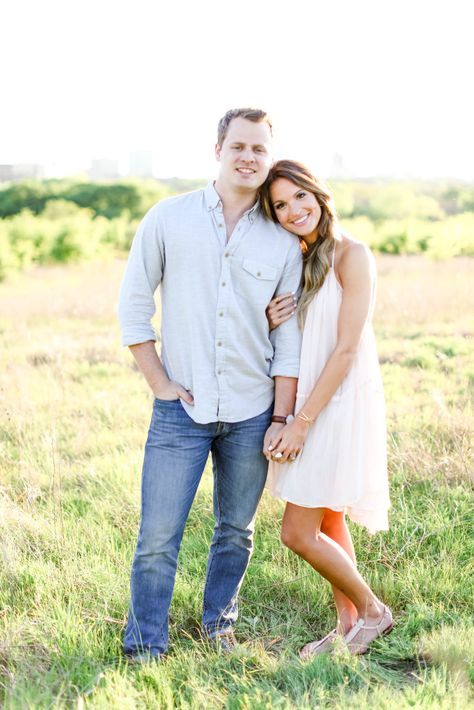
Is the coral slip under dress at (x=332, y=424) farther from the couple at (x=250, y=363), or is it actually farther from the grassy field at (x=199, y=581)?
the grassy field at (x=199, y=581)

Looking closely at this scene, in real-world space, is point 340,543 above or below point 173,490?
below

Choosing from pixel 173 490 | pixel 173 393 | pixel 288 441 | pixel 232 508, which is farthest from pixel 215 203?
pixel 232 508

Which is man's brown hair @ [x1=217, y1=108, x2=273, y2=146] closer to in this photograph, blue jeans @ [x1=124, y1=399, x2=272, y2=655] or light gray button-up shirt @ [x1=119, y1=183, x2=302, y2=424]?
light gray button-up shirt @ [x1=119, y1=183, x2=302, y2=424]

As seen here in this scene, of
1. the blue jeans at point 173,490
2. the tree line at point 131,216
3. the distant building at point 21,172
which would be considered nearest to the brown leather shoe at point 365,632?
the blue jeans at point 173,490

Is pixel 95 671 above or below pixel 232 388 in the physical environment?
below

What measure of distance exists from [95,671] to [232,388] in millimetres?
1257

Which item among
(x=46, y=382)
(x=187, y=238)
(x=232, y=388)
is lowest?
(x=46, y=382)

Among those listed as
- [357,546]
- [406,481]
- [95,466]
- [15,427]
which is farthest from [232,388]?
[15,427]

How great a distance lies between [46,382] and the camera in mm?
7641

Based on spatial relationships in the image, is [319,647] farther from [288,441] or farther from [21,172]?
[21,172]

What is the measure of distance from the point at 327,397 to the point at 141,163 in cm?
6214

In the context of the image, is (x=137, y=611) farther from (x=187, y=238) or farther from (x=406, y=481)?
(x=406, y=481)

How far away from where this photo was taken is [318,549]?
10.6 ft

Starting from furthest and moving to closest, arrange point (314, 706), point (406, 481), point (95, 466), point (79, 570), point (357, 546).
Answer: point (95, 466) → point (406, 481) → point (357, 546) → point (79, 570) → point (314, 706)
